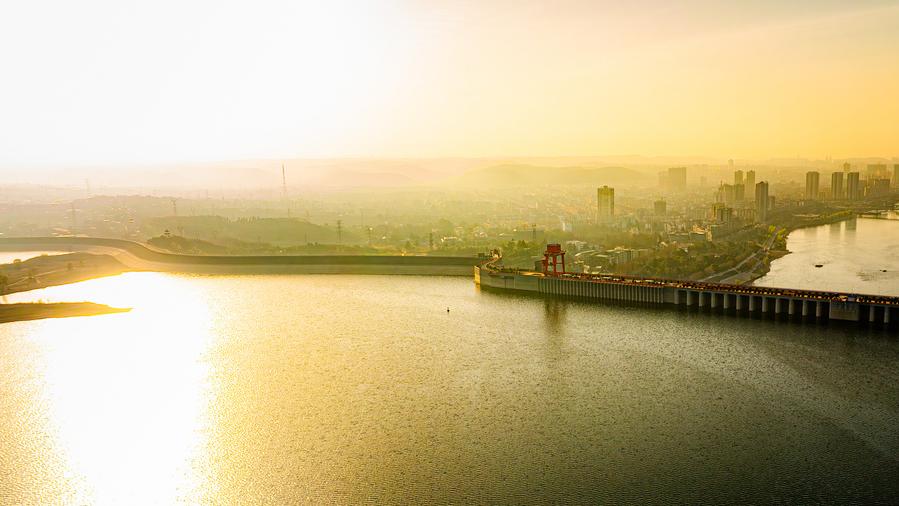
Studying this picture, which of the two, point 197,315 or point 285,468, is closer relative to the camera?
point 285,468

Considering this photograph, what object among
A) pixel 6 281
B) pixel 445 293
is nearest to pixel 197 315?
pixel 445 293

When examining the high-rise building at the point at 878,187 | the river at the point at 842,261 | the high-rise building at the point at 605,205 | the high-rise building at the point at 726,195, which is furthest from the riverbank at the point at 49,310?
the high-rise building at the point at 878,187

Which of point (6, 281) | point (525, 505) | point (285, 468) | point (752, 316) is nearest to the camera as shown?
point (525, 505)

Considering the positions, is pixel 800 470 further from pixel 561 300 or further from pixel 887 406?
pixel 561 300

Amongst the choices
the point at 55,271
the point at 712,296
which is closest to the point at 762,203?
the point at 712,296

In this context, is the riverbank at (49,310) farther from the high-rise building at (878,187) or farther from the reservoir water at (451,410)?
the high-rise building at (878,187)

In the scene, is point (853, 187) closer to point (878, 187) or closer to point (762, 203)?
point (878, 187)

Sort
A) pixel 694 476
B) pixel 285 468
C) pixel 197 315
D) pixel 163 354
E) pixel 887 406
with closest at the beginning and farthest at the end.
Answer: pixel 694 476 < pixel 285 468 < pixel 887 406 < pixel 163 354 < pixel 197 315
